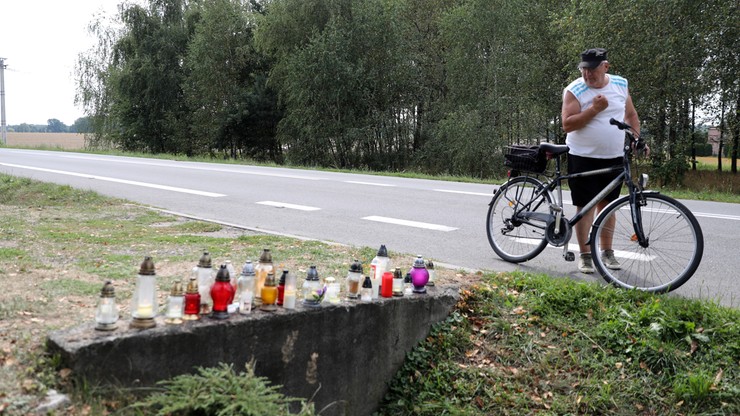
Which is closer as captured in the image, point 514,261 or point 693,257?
point 693,257

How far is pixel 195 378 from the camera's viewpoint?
3.34 metres

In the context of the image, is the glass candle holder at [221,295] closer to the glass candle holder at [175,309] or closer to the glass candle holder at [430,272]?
the glass candle holder at [175,309]

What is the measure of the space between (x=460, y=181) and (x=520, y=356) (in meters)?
11.6

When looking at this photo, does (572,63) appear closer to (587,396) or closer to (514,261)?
(514,261)

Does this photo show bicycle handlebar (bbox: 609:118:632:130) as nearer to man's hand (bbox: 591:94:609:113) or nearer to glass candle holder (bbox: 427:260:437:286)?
man's hand (bbox: 591:94:609:113)

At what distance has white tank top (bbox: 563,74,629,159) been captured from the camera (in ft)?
18.7

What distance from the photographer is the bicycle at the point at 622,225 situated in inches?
205

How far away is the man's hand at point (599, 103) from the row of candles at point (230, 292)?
7.57 feet

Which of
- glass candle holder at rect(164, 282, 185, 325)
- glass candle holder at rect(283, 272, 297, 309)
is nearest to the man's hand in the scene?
glass candle holder at rect(283, 272, 297, 309)

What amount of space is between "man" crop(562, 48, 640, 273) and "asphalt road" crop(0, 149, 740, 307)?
2.28 ft

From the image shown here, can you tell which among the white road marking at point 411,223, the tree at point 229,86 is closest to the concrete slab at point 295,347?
the white road marking at point 411,223

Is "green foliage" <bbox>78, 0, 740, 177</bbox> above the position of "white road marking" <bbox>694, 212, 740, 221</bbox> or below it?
above

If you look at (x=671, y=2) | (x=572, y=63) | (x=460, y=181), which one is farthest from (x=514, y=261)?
(x=572, y=63)

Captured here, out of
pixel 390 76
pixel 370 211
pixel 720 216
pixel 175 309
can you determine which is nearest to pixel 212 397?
pixel 175 309
